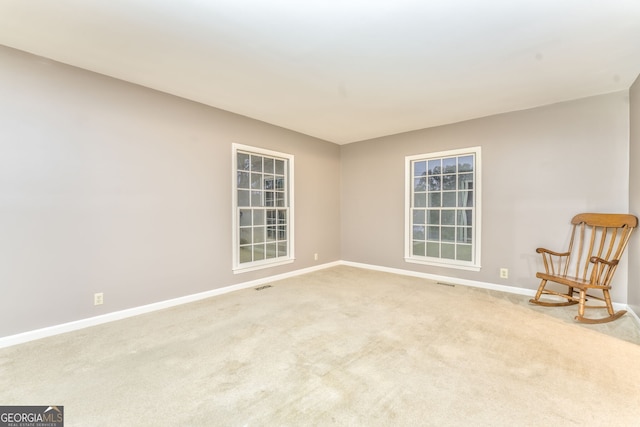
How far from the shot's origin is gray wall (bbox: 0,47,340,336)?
95.3 inches

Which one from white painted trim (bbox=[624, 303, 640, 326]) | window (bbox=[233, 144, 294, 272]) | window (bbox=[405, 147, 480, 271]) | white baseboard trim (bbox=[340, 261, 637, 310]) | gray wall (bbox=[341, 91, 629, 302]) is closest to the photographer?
white painted trim (bbox=[624, 303, 640, 326])

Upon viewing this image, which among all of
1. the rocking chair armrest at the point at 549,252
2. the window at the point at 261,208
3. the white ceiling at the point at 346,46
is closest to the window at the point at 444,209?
the rocking chair armrest at the point at 549,252

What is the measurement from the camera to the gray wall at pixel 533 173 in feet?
10.6

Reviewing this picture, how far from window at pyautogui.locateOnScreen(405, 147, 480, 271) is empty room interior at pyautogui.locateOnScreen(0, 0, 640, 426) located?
0.05 metres

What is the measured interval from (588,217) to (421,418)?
3279mm

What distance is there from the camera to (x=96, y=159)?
2812 millimetres

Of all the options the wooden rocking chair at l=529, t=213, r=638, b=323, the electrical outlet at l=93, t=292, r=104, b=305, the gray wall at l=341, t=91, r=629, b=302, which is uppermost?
the gray wall at l=341, t=91, r=629, b=302

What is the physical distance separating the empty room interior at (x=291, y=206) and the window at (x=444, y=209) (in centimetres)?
5

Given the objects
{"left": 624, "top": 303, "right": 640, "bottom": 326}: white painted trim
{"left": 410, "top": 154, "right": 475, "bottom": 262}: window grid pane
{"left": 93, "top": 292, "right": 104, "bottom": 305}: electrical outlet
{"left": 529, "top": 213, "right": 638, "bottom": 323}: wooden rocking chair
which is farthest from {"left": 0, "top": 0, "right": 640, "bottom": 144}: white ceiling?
{"left": 624, "top": 303, "right": 640, "bottom": 326}: white painted trim

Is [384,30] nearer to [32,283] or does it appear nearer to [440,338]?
[440,338]

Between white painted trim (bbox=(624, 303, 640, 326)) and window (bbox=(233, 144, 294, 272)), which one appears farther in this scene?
window (bbox=(233, 144, 294, 272))

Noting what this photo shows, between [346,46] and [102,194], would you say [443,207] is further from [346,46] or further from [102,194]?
[102,194]

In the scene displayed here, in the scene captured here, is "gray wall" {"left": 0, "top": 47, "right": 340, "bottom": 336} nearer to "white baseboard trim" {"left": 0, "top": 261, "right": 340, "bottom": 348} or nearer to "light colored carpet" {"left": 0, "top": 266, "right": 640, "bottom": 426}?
"white baseboard trim" {"left": 0, "top": 261, "right": 340, "bottom": 348}

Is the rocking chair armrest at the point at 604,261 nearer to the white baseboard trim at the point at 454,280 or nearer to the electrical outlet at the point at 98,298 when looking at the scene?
the white baseboard trim at the point at 454,280
